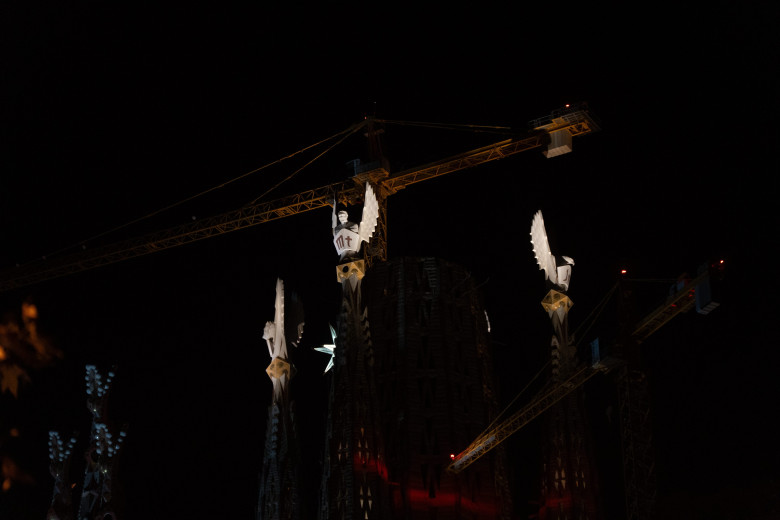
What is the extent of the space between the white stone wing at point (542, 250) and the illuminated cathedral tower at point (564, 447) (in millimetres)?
1099

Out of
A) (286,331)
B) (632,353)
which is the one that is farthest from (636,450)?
(286,331)

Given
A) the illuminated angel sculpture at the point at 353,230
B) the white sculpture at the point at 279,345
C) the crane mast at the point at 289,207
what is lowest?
the white sculpture at the point at 279,345

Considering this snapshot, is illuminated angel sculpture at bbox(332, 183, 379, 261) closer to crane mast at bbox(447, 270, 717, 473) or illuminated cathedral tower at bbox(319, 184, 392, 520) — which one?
illuminated cathedral tower at bbox(319, 184, 392, 520)

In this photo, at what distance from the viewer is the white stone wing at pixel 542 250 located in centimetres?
6362

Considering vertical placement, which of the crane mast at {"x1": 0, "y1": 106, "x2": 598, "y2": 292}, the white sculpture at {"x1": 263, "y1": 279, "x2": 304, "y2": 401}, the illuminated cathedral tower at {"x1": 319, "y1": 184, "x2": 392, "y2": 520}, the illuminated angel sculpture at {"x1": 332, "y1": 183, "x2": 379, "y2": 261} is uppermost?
the crane mast at {"x1": 0, "y1": 106, "x2": 598, "y2": 292}

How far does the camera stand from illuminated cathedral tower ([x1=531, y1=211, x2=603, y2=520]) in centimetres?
5678

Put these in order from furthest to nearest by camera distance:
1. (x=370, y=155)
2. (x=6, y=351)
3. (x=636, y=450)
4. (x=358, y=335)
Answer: (x=370, y=155)
(x=6, y=351)
(x=358, y=335)
(x=636, y=450)

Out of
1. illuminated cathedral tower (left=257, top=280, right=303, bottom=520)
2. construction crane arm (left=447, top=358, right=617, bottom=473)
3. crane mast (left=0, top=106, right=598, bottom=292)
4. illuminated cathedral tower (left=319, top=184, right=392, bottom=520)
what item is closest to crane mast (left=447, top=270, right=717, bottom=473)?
construction crane arm (left=447, top=358, right=617, bottom=473)

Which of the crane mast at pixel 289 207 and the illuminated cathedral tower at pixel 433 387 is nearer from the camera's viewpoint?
the illuminated cathedral tower at pixel 433 387

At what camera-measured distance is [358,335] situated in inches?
2210

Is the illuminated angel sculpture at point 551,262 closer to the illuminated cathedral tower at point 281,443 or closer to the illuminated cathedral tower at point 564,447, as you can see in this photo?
the illuminated cathedral tower at point 564,447

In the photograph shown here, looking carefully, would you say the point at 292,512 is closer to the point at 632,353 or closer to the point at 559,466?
the point at 559,466

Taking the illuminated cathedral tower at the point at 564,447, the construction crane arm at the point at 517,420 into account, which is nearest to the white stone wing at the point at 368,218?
the illuminated cathedral tower at the point at 564,447

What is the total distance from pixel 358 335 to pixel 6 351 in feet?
64.6
